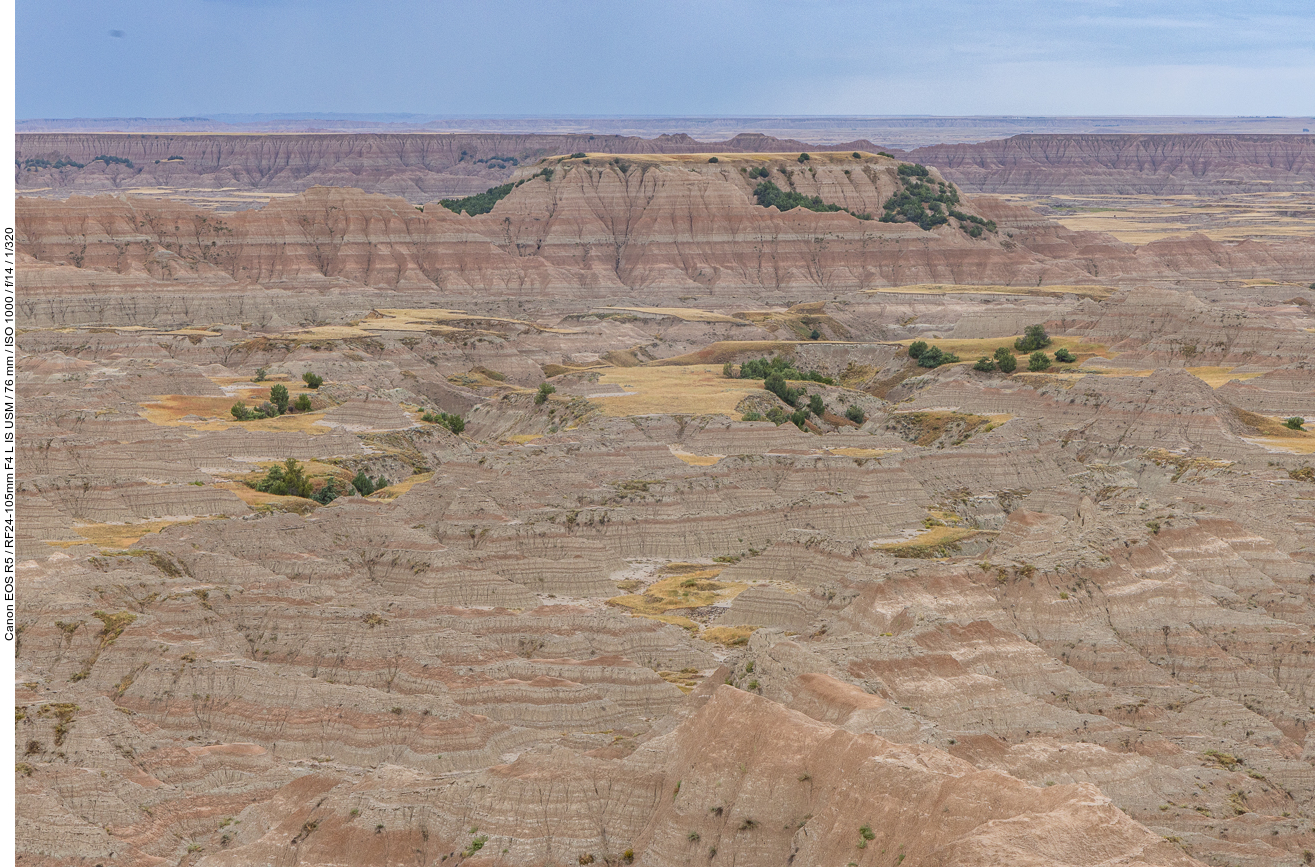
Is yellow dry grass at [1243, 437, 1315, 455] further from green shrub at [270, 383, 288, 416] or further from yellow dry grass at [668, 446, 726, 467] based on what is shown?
green shrub at [270, 383, 288, 416]

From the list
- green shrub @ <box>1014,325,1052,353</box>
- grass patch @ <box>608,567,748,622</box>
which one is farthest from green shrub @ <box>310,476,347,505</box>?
green shrub @ <box>1014,325,1052,353</box>

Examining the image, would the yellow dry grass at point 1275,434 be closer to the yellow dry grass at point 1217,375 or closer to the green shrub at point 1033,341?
the yellow dry grass at point 1217,375

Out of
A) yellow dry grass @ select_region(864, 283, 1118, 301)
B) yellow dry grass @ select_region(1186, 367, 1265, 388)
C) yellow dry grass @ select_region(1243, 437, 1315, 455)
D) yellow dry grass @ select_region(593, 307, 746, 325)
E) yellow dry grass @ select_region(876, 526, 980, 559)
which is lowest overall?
yellow dry grass @ select_region(876, 526, 980, 559)

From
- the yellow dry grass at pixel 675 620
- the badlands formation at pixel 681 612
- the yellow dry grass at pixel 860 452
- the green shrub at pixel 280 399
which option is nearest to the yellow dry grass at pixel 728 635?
the badlands formation at pixel 681 612

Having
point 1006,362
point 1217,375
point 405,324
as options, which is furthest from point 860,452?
point 405,324

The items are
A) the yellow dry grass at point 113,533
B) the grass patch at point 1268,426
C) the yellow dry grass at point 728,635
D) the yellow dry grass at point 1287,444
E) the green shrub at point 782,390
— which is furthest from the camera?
the green shrub at point 782,390

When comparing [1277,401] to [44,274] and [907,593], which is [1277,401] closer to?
[907,593]

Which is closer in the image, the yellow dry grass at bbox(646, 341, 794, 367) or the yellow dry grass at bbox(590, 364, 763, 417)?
the yellow dry grass at bbox(590, 364, 763, 417)
